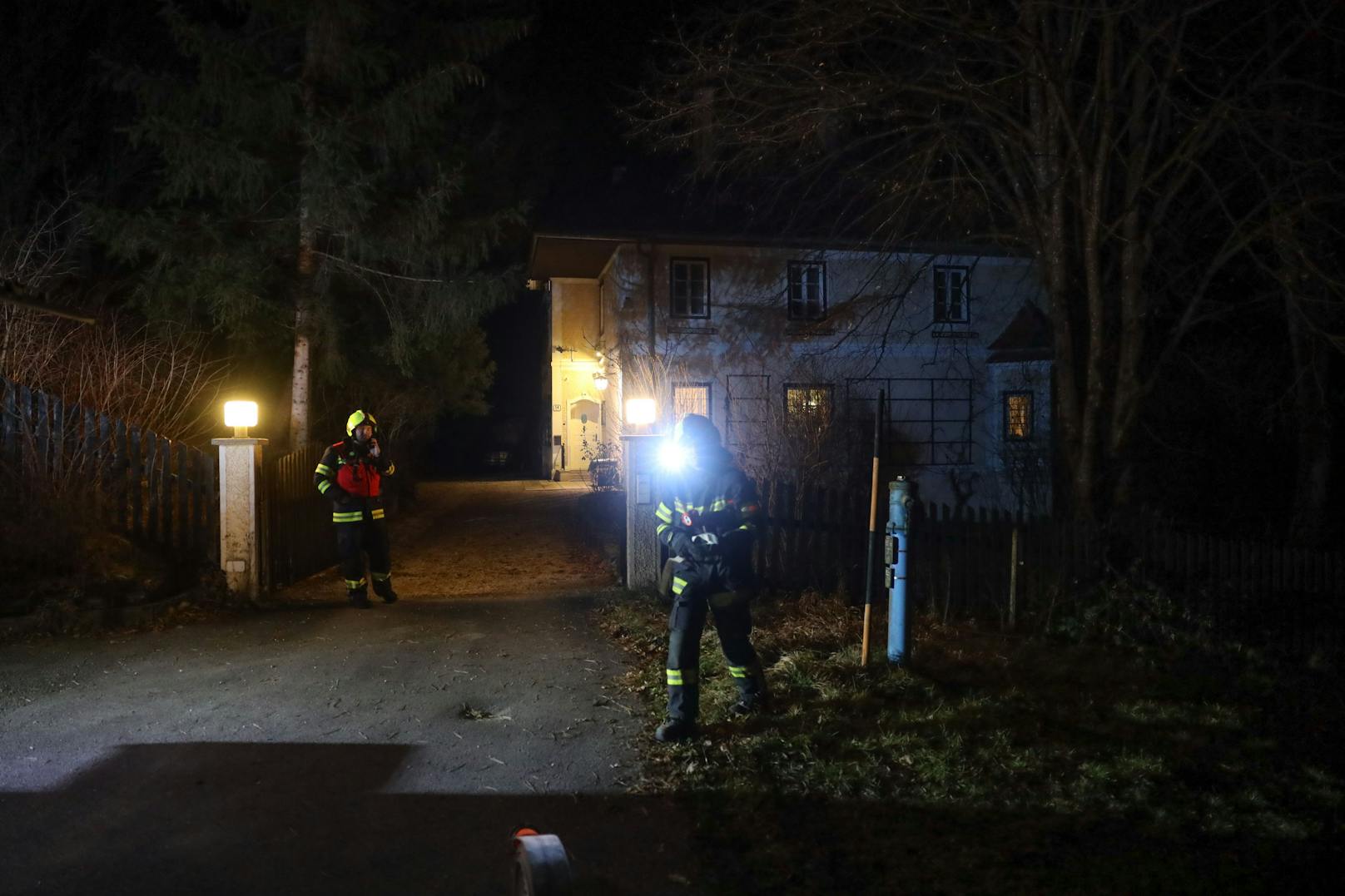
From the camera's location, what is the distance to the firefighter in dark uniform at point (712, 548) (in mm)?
5875

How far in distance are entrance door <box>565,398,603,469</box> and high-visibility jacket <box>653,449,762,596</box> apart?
22.8m

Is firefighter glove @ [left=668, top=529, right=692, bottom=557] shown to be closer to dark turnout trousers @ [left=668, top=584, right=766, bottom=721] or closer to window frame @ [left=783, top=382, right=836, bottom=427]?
dark turnout trousers @ [left=668, top=584, right=766, bottom=721]

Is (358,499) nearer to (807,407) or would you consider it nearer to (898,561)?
(898,561)

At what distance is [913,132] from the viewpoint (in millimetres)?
10711

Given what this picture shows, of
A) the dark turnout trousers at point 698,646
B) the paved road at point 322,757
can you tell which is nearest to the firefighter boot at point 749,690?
the dark turnout trousers at point 698,646

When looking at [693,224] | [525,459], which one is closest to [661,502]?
[693,224]

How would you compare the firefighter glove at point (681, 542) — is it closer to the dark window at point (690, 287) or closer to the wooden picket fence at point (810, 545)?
the wooden picket fence at point (810, 545)

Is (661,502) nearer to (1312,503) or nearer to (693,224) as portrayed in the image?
(1312,503)

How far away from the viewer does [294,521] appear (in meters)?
11.0

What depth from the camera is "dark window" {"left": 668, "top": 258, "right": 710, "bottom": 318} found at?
2277cm

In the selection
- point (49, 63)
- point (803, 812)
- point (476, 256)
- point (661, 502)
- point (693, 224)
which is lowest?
point (803, 812)

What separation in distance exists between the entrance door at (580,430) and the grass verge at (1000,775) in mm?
21586

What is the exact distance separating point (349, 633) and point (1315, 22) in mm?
9758

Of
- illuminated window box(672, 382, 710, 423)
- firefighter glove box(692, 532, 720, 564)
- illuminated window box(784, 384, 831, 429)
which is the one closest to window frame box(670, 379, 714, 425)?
illuminated window box(672, 382, 710, 423)
